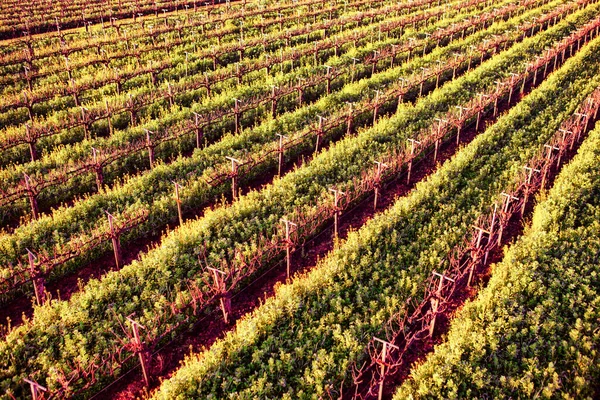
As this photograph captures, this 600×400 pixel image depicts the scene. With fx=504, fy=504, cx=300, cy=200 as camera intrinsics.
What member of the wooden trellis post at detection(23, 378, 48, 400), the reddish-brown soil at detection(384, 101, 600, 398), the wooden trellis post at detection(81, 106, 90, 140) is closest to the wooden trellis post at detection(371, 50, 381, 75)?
the reddish-brown soil at detection(384, 101, 600, 398)

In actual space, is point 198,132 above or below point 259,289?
above

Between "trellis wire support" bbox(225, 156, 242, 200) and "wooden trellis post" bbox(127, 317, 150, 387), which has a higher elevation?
"trellis wire support" bbox(225, 156, 242, 200)

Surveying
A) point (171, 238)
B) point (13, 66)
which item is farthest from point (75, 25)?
point (171, 238)

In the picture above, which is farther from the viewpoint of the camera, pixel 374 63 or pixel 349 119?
pixel 374 63

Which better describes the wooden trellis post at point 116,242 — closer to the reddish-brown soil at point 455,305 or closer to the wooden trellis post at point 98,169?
the wooden trellis post at point 98,169

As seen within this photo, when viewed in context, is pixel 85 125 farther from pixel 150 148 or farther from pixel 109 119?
pixel 150 148

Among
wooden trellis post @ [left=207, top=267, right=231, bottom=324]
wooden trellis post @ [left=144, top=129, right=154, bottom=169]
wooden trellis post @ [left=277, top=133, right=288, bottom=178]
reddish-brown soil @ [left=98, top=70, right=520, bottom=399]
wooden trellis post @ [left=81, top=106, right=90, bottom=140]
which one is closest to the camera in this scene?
reddish-brown soil @ [left=98, top=70, right=520, bottom=399]

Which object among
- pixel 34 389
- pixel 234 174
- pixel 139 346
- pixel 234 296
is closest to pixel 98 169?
pixel 234 174

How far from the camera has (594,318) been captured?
11.3 meters

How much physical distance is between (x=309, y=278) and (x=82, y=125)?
46.9 ft

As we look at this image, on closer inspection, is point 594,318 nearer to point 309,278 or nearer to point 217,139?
point 309,278

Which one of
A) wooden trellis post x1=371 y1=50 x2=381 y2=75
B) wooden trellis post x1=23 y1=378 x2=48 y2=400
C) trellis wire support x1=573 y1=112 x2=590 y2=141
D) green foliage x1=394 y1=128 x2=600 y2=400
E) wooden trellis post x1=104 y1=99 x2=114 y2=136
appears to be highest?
wooden trellis post x1=371 y1=50 x2=381 y2=75

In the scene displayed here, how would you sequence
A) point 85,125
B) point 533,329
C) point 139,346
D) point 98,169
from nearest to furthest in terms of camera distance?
point 139,346 → point 533,329 → point 98,169 → point 85,125

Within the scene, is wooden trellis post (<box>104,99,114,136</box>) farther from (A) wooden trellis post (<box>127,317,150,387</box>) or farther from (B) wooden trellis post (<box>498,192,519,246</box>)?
(B) wooden trellis post (<box>498,192,519,246</box>)
